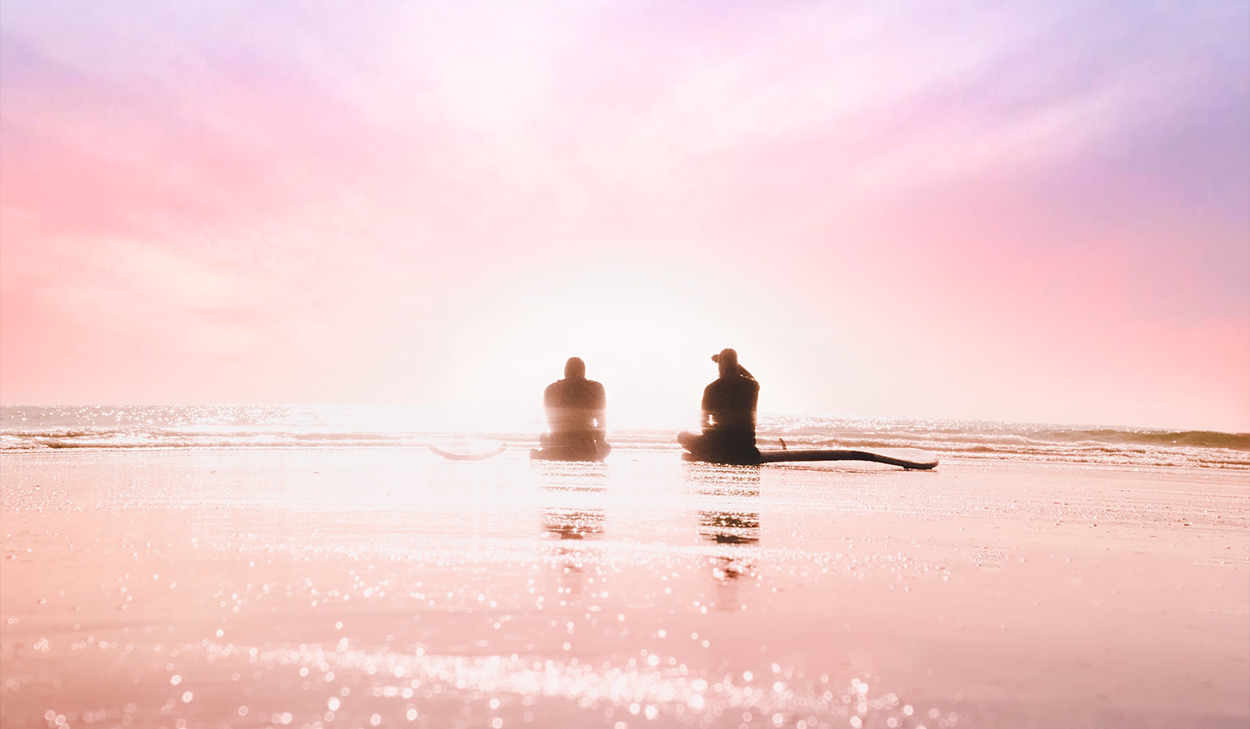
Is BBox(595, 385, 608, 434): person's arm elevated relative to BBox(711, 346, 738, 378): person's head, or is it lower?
lower

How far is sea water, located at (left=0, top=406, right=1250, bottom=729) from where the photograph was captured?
215cm

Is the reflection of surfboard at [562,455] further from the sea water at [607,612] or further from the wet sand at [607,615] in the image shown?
the wet sand at [607,615]

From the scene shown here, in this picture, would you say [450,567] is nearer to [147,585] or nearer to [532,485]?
[147,585]

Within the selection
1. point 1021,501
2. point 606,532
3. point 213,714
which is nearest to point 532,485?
point 606,532

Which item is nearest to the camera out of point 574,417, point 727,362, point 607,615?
point 607,615

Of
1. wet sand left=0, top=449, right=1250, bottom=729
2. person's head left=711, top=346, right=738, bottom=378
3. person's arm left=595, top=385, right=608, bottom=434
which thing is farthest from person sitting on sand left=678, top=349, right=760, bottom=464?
wet sand left=0, top=449, right=1250, bottom=729

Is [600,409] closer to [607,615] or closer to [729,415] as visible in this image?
[729,415]

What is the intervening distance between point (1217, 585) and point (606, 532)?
3.56 m

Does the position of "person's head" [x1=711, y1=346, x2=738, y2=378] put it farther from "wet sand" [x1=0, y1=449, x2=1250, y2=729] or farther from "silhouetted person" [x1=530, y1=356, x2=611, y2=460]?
"wet sand" [x1=0, y1=449, x2=1250, y2=729]

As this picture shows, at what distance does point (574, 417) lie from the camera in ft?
43.2

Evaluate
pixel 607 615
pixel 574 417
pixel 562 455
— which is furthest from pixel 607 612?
pixel 562 455

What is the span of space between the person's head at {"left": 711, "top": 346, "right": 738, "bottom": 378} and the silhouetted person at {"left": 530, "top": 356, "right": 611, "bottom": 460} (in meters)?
2.05

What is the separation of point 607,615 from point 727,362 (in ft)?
32.1

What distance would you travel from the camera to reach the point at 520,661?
8.09ft
